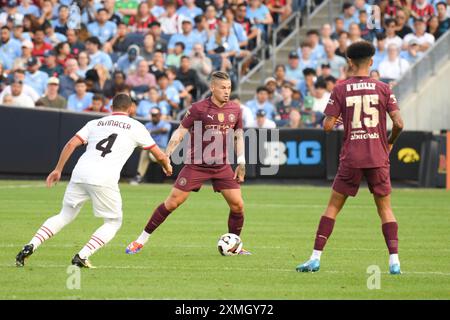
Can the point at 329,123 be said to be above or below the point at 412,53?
below

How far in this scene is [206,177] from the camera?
13047 mm

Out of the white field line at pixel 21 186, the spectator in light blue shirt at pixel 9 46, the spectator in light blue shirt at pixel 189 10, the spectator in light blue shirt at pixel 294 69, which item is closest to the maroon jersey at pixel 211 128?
the white field line at pixel 21 186

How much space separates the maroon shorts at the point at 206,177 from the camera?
42.5 feet

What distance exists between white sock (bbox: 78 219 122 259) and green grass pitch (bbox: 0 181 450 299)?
236 millimetres

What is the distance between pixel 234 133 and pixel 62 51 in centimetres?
1533

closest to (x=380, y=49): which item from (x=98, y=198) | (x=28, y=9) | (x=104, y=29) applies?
(x=104, y=29)

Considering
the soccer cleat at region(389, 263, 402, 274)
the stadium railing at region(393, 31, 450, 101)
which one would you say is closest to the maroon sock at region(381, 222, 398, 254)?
the soccer cleat at region(389, 263, 402, 274)

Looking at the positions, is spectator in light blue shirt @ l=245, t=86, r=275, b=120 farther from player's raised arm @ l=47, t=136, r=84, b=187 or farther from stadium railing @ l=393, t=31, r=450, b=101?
player's raised arm @ l=47, t=136, r=84, b=187

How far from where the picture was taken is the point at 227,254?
12695mm

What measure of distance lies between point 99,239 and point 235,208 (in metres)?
2.46

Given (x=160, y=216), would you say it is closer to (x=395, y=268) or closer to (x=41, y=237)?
(x=41, y=237)

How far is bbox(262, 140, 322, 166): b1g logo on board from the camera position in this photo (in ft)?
81.8

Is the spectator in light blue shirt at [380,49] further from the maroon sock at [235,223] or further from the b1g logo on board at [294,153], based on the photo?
the maroon sock at [235,223]

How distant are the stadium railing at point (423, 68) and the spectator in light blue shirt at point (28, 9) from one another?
32.9 feet
